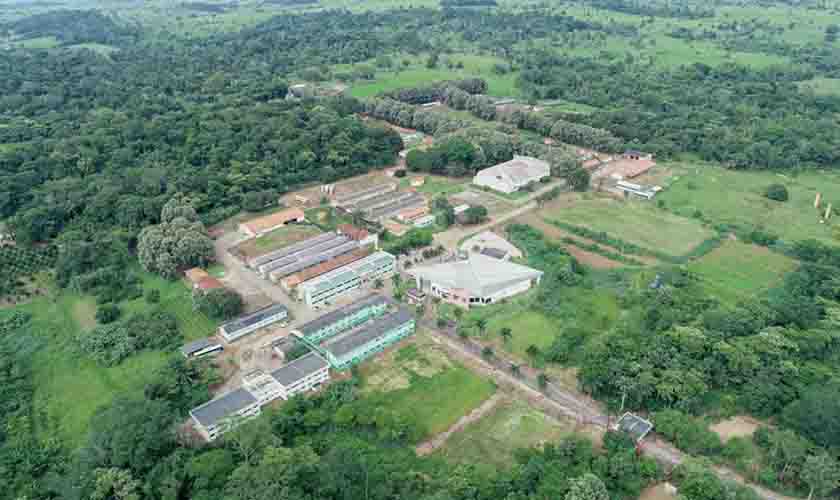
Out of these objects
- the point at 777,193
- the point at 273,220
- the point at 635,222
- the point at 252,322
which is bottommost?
the point at 635,222

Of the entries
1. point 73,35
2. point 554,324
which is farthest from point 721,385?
point 73,35

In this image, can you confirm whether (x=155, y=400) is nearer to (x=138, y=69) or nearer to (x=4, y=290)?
(x=4, y=290)

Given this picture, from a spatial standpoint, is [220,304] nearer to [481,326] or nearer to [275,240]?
[275,240]

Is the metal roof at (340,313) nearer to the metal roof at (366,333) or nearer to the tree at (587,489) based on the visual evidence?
the metal roof at (366,333)

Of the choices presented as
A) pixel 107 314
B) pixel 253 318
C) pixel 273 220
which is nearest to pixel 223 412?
pixel 253 318

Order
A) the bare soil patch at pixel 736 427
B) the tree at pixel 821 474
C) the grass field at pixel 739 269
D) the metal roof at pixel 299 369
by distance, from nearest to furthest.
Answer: the tree at pixel 821 474 < the bare soil patch at pixel 736 427 < the metal roof at pixel 299 369 < the grass field at pixel 739 269

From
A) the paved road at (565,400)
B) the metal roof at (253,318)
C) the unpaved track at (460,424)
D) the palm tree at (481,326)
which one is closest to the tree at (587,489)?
the paved road at (565,400)
